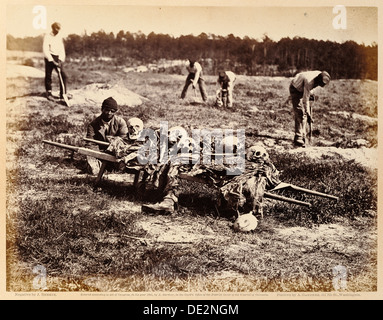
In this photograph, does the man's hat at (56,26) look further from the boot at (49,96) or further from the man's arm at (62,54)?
the boot at (49,96)

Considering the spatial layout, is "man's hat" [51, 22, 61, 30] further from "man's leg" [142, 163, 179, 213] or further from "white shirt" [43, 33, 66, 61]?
"man's leg" [142, 163, 179, 213]

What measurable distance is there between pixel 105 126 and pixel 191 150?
0.91 metres

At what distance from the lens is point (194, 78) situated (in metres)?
5.42

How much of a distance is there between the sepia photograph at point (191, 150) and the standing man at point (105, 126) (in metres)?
0.01

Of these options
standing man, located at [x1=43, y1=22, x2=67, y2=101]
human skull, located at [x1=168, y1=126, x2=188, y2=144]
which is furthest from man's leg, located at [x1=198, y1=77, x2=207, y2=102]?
standing man, located at [x1=43, y1=22, x2=67, y2=101]

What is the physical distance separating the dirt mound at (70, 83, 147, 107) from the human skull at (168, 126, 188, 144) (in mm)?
461

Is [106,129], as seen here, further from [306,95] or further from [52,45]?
[306,95]

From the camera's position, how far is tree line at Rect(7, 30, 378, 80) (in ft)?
17.2

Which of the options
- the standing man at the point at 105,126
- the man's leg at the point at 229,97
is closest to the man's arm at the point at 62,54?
the standing man at the point at 105,126

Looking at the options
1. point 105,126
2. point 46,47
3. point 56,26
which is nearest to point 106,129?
point 105,126

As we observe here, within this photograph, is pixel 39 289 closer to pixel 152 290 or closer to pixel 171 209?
pixel 152 290

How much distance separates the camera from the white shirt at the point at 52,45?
5.27 meters

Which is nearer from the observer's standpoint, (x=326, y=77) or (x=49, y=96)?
(x=326, y=77)
